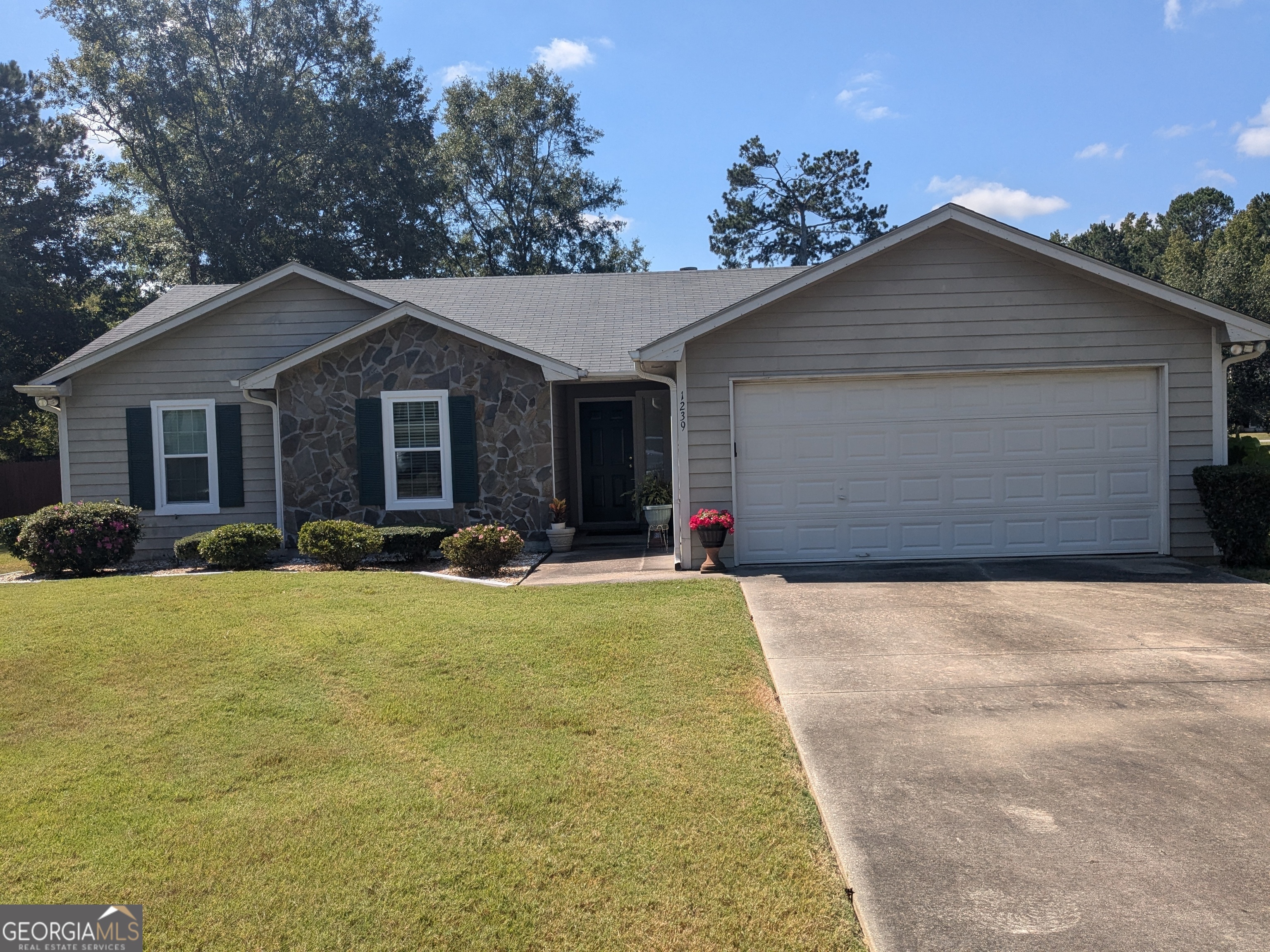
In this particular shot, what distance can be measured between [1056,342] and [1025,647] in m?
5.26

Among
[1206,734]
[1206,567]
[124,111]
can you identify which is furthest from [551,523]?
[124,111]

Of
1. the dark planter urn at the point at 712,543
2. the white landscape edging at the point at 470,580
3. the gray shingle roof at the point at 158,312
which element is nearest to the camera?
the white landscape edging at the point at 470,580

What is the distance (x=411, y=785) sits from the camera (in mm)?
4598

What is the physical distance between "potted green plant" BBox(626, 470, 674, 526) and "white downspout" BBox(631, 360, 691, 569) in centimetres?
124

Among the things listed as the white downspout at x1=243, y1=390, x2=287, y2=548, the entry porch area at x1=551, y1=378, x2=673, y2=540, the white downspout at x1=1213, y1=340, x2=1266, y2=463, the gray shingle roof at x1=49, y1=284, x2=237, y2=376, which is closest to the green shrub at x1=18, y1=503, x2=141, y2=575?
the white downspout at x1=243, y1=390, x2=287, y2=548

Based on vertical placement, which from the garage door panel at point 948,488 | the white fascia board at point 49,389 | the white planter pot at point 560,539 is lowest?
the white planter pot at point 560,539

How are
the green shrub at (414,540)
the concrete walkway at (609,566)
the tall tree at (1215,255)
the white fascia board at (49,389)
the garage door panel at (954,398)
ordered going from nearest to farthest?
1. the concrete walkway at (609,566)
2. the garage door panel at (954,398)
3. the green shrub at (414,540)
4. the white fascia board at (49,389)
5. the tall tree at (1215,255)

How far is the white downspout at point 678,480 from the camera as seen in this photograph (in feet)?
36.3

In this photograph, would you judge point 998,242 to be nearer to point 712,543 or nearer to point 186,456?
point 712,543

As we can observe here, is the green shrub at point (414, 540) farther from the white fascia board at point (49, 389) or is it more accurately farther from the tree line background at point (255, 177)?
the tree line background at point (255, 177)

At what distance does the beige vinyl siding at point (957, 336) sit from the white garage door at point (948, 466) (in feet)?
0.78

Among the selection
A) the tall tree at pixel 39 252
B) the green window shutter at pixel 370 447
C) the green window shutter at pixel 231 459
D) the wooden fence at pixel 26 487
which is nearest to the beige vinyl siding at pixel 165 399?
the green window shutter at pixel 231 459

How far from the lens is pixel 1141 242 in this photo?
50344mm

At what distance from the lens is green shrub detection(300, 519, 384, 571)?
1146cm
